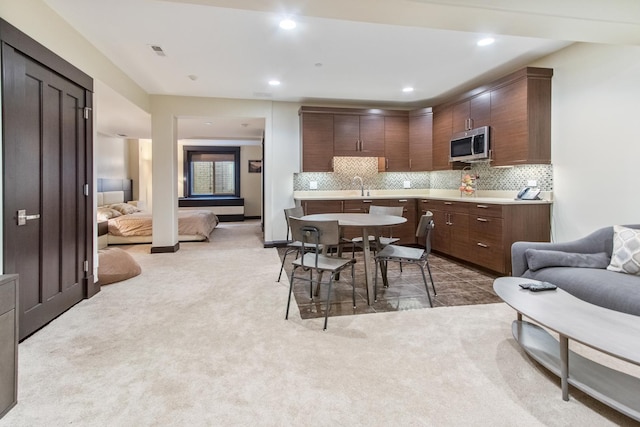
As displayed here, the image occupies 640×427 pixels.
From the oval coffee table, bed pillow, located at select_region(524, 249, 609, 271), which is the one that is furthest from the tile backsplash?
the oval coffee table

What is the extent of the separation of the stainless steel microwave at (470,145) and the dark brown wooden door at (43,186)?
4.64m

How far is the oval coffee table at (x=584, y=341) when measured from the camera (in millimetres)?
1509

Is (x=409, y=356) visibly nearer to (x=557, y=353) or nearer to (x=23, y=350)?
(x=557, y=353)

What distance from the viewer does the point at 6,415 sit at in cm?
162

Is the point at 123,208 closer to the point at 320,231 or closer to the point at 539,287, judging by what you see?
the point at 320,231

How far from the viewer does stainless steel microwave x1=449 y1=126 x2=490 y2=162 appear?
4504 mm

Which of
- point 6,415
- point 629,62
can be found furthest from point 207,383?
point 629,62

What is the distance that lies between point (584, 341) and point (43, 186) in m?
3.69

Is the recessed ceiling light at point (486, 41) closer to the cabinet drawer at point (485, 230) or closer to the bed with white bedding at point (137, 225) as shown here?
the cabinet drawer at point (485, 230)

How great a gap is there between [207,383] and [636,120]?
4.15 metres

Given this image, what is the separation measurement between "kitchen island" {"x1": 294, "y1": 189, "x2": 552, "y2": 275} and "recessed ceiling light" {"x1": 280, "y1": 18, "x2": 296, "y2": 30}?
2850 mm

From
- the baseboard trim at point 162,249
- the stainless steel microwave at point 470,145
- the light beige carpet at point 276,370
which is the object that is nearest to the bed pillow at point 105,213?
the baseboard trim at point 162,249

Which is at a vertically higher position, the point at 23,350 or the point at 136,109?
the point at 136,109

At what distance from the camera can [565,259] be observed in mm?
2814
